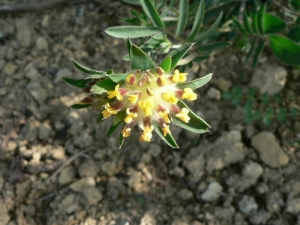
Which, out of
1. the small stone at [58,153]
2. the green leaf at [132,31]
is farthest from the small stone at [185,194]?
the green leaf at [132,31]

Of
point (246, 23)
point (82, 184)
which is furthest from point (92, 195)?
point (246, 23)

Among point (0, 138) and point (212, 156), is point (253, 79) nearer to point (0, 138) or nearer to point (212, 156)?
point (212, 156)

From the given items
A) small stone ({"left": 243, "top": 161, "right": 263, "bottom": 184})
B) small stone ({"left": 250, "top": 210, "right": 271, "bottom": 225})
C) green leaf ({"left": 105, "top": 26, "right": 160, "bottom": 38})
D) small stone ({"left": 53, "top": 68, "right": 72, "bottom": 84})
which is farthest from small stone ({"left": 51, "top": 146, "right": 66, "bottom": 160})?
small stone ({"left": 250, "top": 210, "right": 271, "bottom": 225})

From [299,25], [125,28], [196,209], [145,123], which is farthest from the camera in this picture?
[196,209]

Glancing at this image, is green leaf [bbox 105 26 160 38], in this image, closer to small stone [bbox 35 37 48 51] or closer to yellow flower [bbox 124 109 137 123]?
yellow flower [bbox 124 109 137 123]

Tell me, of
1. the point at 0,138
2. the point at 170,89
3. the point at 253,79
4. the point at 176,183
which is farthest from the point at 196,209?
the point at 0,138

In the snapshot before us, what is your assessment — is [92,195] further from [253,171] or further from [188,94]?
[188,94]
